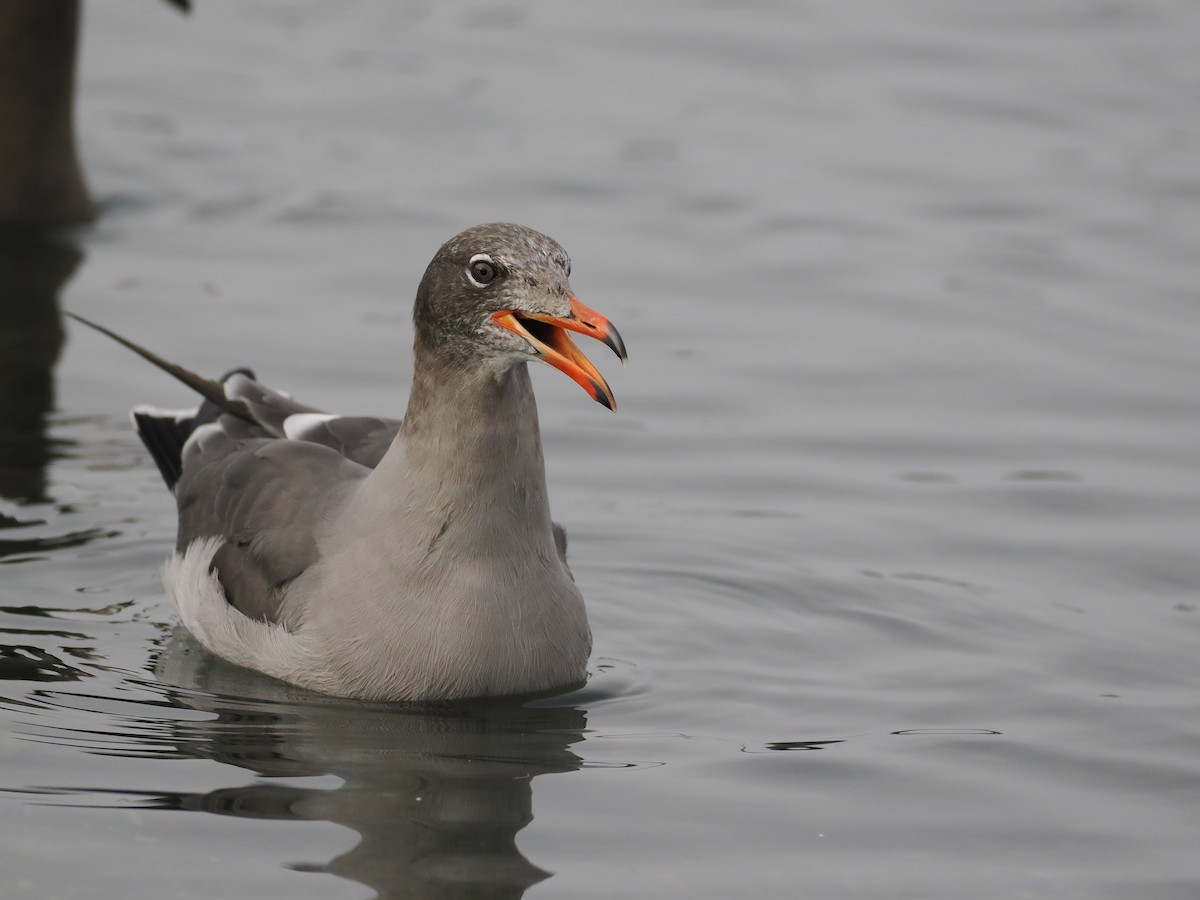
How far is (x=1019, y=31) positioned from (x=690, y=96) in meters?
3.42

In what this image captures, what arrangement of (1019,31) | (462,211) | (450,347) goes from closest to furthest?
(450,347) → (462,211) → (1019,31)

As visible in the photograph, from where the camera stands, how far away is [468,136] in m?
15.2

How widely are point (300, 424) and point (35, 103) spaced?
17.2 ft

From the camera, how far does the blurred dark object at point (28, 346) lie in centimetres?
952

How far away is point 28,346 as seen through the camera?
36.8 ft

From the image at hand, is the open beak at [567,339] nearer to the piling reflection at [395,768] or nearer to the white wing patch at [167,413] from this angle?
the piling reflection at [395,768]

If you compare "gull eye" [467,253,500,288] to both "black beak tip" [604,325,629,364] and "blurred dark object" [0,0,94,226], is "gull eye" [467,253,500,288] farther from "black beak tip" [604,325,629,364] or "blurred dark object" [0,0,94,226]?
"blurred dark object" [0,0,94,226]

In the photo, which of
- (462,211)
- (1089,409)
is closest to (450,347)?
(1089,409)

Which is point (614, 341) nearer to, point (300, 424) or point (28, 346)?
point (300, 424)

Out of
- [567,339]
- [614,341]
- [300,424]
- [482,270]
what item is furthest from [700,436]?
[614,341]

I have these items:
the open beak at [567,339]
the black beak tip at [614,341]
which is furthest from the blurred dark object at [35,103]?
the black beak tip at [614,341]

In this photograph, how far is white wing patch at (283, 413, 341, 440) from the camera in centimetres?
820

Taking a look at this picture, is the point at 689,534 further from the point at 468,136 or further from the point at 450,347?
the point at 468,136

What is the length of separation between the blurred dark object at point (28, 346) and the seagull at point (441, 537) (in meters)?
1.92
